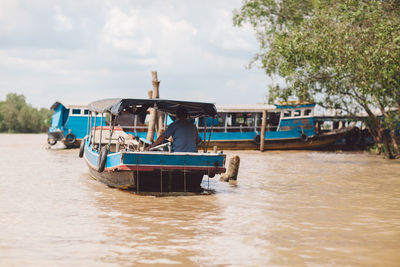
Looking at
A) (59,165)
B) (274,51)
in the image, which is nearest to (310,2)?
(274,51)

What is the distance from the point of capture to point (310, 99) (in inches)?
803

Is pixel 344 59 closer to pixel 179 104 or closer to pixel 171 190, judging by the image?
pixel 179 104

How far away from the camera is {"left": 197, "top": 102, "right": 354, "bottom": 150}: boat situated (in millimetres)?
27953

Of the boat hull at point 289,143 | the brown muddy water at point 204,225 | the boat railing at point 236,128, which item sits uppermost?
the boat railing at point 236,128

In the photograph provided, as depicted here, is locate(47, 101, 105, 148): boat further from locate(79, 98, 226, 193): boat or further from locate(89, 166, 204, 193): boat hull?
locate(89, 166, 204, 193): boat hull

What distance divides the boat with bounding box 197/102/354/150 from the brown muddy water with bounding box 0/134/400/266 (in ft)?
49.8

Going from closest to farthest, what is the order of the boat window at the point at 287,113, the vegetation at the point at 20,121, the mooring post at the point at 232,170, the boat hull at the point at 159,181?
1. the boat hull at the point at 159,181
2. the mooring post at the point at 232,170
3. the boat window at the point at 287,113
4. the vegetation at the point at 20,121

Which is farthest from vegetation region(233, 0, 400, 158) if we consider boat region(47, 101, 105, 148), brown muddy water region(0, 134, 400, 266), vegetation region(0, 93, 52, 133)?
vegetation region(0, 93, 52, 133)

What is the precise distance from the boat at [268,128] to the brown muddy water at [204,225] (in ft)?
49.8

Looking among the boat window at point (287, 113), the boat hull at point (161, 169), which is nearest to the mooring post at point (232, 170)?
the boat hull at point (161, 169)

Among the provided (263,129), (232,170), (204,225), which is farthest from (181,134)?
(263,129)

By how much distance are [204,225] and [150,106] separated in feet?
14.9

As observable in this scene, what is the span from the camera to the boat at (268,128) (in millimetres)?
27953

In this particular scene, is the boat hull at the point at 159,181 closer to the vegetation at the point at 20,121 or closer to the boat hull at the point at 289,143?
the boat hull at the point at 289,143
